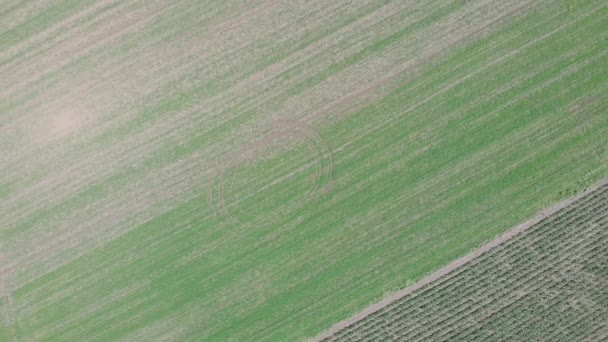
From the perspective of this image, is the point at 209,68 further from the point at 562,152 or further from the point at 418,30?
the point at 562,152

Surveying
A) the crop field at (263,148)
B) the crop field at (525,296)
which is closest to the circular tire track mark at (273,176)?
the crop field at (263,148)

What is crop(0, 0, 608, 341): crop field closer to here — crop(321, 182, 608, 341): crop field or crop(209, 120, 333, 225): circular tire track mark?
crop(209, 120, 333, 225): circular tire track mark

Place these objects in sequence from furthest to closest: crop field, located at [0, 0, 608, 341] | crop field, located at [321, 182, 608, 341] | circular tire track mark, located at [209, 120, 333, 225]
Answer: circular tire track mark, located at [209, 120, 333, 225]
crop field, located at [0, 0, 608, 341]
crop field, located at [321, 182, 608, 341]

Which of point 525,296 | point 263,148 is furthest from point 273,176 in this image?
point 525,296

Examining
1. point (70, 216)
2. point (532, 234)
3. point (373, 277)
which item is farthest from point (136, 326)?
point (532, 234)

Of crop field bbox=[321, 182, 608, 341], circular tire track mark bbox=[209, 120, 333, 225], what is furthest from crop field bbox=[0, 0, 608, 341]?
crop field bbox=[321, 182, 608, 341]

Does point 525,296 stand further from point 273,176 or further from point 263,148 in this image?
point 263,148
